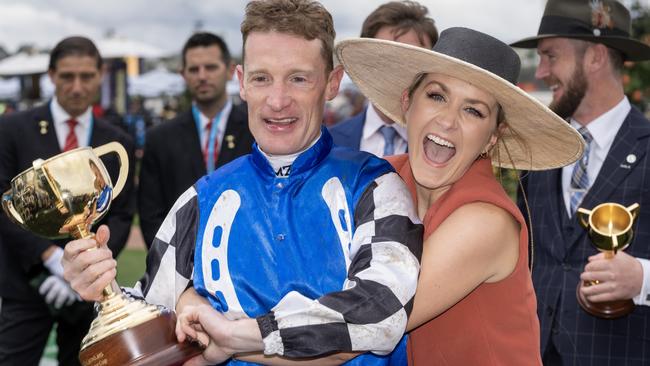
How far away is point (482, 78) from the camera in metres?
2.50

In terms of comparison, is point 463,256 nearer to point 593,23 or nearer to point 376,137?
point 593,23

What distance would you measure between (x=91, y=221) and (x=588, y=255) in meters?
2.51

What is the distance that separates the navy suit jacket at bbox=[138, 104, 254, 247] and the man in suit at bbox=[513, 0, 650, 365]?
217 cm

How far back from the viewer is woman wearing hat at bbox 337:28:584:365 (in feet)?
7.99

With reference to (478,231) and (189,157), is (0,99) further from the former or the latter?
(478,231)

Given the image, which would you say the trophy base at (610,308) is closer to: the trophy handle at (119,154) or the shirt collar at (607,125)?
the shirt collar at (607,125)

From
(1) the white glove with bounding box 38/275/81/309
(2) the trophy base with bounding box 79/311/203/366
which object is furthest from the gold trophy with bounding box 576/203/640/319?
(1) the white glove with bounding box 38/275/81/309

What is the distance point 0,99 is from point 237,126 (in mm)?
30067

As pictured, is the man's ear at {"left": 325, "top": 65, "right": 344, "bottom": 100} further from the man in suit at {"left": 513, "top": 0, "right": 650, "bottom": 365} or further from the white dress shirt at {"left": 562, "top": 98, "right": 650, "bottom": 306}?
the white dress shirt at {"left": 562, "top": 98, "right": 650, "bottom": 306}

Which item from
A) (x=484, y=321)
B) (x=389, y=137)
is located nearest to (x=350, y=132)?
(x=389, y=137)

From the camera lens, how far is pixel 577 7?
4.25 meters

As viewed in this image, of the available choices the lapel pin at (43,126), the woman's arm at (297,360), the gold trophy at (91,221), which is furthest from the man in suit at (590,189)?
the lapel pin at (43,126)

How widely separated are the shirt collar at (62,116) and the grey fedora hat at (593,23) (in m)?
3.02

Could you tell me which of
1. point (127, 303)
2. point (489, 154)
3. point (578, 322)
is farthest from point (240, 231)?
point (578, 322)
